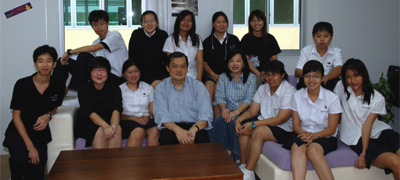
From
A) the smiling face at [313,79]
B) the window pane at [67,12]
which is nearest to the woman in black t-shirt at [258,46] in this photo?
the smiling face at [313,79]

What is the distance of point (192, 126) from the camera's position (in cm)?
292

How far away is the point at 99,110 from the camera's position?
10.2 feet

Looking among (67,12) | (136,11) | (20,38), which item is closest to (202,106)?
(136,11)

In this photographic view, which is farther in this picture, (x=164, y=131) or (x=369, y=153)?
(x=164, y=131)

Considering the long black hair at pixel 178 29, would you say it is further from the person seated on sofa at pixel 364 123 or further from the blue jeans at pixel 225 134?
the person seated on sofa at pixel 364 123

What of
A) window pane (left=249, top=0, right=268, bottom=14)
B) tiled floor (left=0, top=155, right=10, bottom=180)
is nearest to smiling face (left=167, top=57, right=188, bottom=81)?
tiled floor (left=0, top=155, right=10, bottom=180)

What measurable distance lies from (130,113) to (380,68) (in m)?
3.34

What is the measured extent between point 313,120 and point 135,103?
4.91 ft

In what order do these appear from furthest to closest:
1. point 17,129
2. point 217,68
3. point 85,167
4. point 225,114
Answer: point 217,68
point 225,114
point 17,129
point 85,167

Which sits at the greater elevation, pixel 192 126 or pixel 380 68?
pixel 380 68

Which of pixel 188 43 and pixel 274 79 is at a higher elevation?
pixel 188 43

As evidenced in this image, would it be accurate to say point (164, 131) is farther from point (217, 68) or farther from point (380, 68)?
point (380, 68)

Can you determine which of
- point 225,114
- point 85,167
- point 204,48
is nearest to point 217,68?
point 204,48

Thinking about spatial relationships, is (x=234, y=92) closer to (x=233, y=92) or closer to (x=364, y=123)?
(x=233, y=92)
